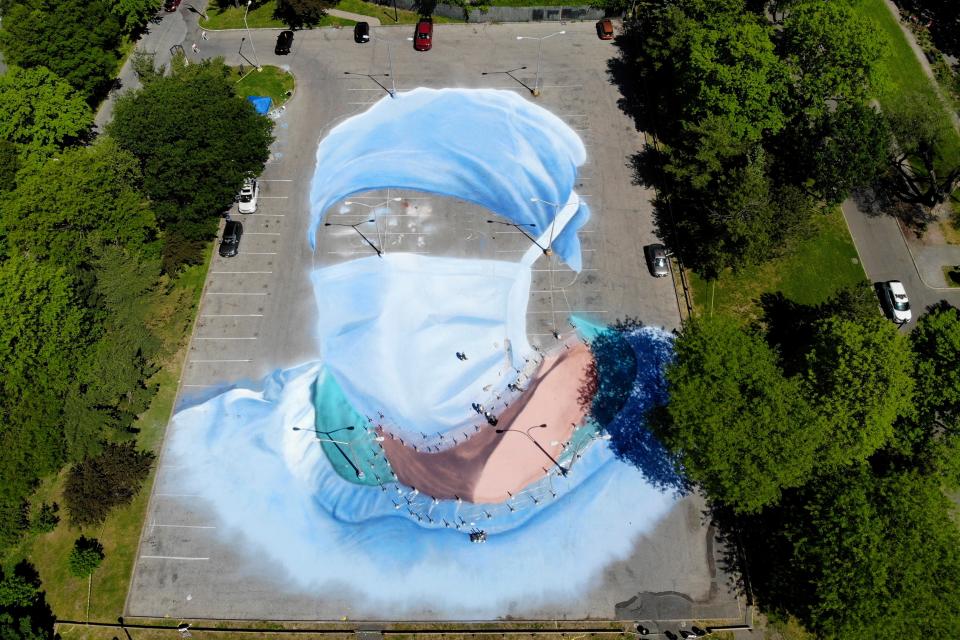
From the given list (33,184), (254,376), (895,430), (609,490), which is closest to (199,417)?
(254,376)

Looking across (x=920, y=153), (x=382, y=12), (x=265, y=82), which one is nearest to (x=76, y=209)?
(x=265, y=82)

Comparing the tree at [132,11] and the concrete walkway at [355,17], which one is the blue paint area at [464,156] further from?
the tree at [132,11]

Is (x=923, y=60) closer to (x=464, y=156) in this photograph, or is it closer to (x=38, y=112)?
(x=464, y=156)

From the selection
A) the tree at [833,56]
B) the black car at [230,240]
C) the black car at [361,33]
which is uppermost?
the tree at [833,56]

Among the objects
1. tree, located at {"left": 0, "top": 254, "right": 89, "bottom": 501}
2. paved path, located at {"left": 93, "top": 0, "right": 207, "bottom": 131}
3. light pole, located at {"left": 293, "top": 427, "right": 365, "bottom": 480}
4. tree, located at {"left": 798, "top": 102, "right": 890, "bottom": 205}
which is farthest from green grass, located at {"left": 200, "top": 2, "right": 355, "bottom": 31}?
tree, located at {"left": 798, "top": 102, "right": 890, "bottom": 205}

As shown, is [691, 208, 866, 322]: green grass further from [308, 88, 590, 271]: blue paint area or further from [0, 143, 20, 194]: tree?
[0, 143, 20, 194]: tree

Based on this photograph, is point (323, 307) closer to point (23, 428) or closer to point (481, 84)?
point (23, 428)

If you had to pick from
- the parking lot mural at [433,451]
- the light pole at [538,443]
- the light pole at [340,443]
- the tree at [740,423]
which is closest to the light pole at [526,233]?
the parking lot mural at [433,451]

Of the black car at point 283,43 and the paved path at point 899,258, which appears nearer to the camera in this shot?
the paved path at point 899,258
